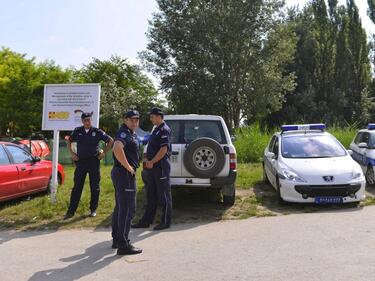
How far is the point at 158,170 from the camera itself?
8086 millimetres

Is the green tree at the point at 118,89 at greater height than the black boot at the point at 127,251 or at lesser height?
greater

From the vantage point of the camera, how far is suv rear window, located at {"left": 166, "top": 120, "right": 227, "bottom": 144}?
384 inches

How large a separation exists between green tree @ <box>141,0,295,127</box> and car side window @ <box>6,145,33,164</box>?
906 inches

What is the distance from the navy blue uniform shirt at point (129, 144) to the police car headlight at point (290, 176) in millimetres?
4125

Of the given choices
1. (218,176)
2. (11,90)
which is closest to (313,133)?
(218,176)

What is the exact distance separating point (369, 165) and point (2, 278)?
9.44 m

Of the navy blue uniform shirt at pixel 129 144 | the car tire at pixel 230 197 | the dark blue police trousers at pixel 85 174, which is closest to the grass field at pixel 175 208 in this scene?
the car tire at pixel 230 197

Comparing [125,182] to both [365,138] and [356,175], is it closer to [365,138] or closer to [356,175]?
[356,175]

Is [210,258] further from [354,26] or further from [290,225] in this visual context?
[354,26]

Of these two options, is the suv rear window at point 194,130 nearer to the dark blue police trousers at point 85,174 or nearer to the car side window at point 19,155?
the dark blue police trousers at point 85,174

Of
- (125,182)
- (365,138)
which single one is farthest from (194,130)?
(365,138)

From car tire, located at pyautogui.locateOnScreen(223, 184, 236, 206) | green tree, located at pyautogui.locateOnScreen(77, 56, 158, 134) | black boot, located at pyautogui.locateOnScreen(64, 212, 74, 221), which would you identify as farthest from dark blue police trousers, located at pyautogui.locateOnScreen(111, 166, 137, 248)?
green tree, located at pyautogui.locateOnScreen(77, 56, 158, 134)

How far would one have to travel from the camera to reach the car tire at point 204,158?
9.12 m

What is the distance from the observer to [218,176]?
9.26m
